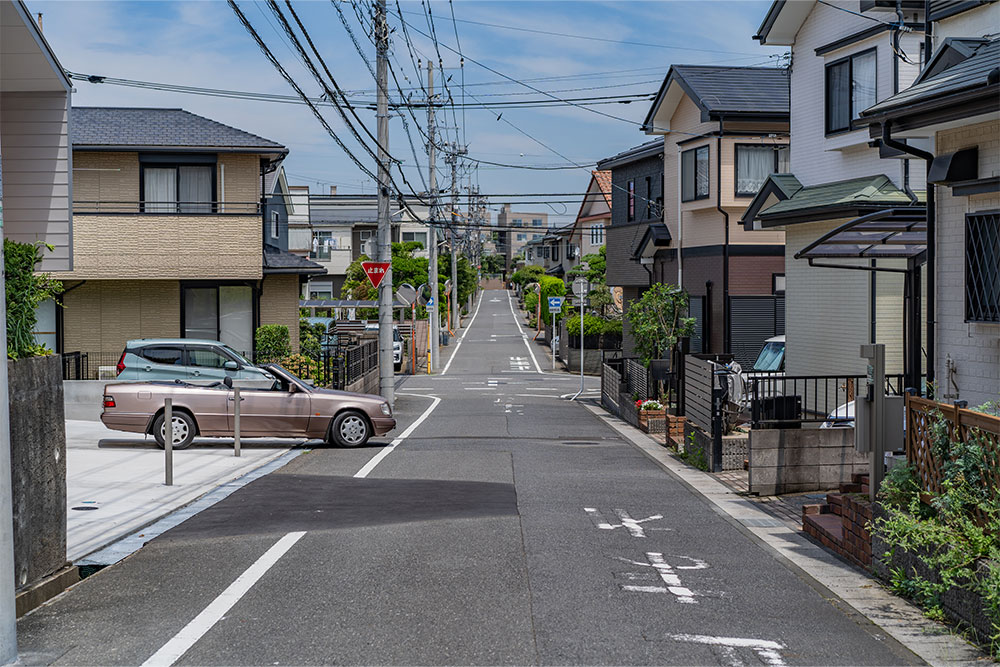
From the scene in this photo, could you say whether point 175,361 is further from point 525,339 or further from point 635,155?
point 525,339

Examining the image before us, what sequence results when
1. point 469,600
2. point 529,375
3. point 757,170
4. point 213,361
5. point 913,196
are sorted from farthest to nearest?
point 529,375 → point 757,170 → point 213,361 → point 913,196 → point 469,600

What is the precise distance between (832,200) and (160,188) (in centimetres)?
1817

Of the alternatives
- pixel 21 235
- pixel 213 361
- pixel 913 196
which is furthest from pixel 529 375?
pixel 21 235

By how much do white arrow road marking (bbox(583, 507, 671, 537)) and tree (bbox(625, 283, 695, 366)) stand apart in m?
12.0

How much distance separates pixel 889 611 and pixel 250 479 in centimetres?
899

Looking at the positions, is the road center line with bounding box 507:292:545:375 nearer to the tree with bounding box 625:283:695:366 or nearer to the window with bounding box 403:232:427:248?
the window with bounding box 403:232:427:248

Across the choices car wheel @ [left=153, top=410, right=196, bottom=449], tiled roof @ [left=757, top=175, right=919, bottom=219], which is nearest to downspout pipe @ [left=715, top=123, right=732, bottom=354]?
tiled roof @ [left=757, top=175, right=919, bottom=219]

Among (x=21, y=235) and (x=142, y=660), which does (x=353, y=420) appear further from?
(x=142, y=660)

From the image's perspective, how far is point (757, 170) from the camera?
27.6 meters

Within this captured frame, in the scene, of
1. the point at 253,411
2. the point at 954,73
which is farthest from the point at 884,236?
the point at 253,411

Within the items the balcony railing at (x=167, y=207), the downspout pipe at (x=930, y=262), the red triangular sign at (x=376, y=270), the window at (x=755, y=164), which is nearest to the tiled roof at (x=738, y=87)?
the window at (x=755, y=164)

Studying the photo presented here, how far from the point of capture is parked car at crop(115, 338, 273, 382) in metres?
19.6

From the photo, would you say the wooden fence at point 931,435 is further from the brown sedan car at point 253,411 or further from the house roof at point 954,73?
the brown sedan car at point 253,411

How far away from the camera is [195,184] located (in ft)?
87.7
